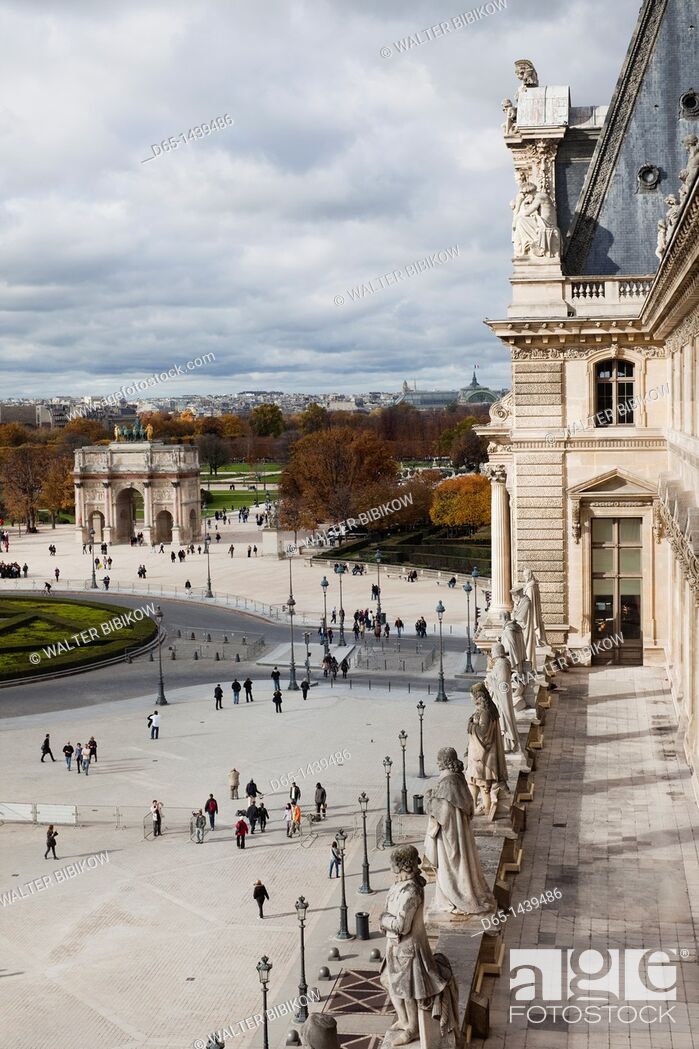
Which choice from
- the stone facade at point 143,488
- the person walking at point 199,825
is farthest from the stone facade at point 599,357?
the stone facade at point 143,488

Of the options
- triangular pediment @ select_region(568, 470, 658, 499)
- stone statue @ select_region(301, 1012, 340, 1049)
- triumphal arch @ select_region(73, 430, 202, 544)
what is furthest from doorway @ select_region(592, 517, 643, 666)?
triumphal arch @ select_region(73, 430, 202, 544)

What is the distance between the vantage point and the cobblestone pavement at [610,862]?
12.7m

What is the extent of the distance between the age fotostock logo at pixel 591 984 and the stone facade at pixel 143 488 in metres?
87.4

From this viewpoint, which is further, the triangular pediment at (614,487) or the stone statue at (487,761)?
the triangular pediment at (614,487)

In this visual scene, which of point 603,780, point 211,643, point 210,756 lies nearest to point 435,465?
point 211,643

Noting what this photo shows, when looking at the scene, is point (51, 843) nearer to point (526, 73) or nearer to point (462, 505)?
point (526, 73)

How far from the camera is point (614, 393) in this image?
29.2 meters

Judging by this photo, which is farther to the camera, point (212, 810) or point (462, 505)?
point (462, 505)

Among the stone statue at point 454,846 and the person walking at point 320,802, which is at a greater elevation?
the stone statue at point 454,846

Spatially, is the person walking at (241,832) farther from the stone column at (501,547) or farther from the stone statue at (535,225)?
the stone statue at (535,225)

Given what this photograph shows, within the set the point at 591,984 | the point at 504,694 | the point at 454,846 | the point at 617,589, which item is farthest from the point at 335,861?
the point at 454,846

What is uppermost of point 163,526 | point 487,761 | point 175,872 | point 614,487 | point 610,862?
point 614,487

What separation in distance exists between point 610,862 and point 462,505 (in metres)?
71.5

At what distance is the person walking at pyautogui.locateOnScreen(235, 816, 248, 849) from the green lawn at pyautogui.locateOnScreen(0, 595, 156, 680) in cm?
2314
